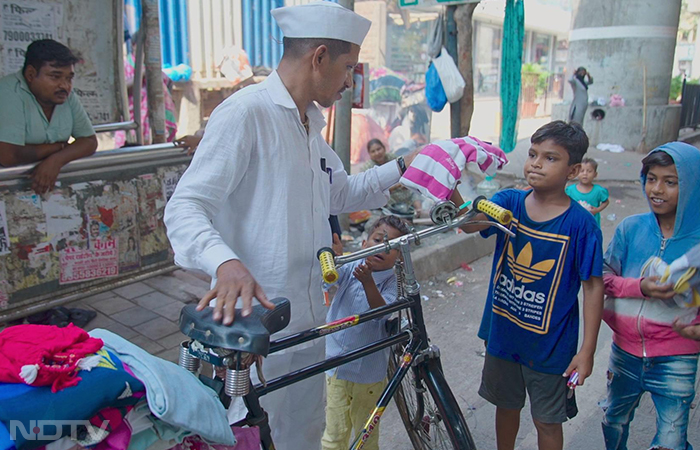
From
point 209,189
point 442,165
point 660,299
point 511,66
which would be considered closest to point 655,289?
point 660,299

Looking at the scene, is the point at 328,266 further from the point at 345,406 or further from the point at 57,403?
the point at 345,406

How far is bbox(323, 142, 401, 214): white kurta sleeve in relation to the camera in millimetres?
2307

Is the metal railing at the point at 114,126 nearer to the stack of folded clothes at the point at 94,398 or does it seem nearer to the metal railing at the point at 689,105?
the stack of folded clothes at the point at 94,398

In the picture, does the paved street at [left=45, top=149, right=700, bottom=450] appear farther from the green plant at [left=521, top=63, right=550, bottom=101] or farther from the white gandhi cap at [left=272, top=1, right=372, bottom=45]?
the green plant at [left=521, top=63, right=550, bottom=101]

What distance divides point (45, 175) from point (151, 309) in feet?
4.56

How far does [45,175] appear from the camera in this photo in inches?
121

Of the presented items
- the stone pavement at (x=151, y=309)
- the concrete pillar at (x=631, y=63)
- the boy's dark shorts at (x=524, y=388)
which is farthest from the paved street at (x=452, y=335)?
the concrete pillar at (x=631, y=63)

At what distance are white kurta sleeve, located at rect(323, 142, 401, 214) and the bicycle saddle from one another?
34.4 inches

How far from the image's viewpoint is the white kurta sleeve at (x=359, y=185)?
231cm

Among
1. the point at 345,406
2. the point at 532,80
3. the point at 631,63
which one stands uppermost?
the point at 631,63

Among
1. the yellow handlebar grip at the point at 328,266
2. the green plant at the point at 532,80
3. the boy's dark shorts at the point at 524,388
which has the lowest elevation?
the boy's dark shorts at the point at 524,388

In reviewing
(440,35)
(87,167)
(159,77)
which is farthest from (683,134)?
(87,167)

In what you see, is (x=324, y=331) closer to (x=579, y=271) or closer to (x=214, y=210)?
(x=214, y=210)

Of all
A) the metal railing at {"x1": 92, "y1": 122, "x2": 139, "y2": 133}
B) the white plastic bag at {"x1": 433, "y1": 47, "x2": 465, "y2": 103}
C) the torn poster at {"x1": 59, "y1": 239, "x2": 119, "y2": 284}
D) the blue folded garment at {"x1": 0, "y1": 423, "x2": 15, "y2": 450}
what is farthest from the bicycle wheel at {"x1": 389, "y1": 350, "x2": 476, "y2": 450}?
the white plastic bag at {"x1": 433, "y1": 47, "x2": 465, "y2": 103}
